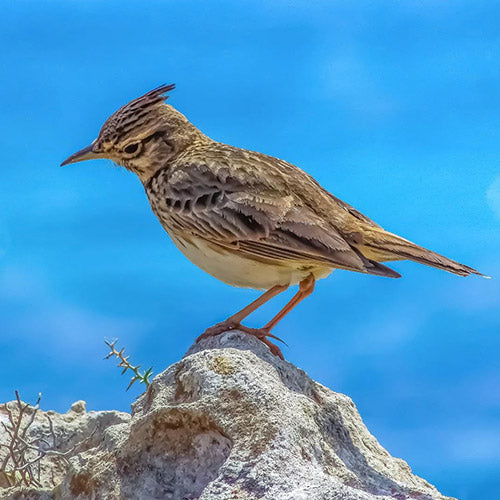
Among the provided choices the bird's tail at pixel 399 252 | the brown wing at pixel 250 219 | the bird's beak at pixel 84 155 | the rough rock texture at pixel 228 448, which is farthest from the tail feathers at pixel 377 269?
the bird's beak at pixel 84 155

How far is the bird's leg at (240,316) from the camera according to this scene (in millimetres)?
6988

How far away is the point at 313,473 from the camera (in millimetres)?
4891

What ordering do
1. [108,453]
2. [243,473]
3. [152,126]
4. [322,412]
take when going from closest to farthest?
[243,473]
[108,453]
[322,412]
[152,126]

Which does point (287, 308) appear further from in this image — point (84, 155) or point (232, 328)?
point (84, 155)

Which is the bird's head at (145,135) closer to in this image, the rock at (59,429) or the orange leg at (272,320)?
the orange leg at (272,320)

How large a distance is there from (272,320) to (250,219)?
880 millimetres

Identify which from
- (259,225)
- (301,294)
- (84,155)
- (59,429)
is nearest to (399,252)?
(301,294)

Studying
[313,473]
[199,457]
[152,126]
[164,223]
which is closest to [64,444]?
[164,223]

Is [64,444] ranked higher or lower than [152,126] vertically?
lower

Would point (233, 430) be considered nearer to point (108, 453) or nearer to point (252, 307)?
point (108, 453)

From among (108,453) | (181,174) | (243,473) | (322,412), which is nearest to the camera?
(243,473)

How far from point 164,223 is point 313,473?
383 centimetres

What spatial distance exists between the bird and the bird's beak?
64 cm

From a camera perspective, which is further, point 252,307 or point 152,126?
point 152,126
